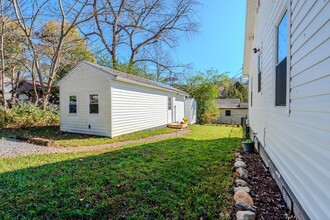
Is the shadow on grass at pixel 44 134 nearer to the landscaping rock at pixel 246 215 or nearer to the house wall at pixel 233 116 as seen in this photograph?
the landscaping rock at pixel 246 215

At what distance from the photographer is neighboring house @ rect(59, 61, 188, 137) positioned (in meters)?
9.51

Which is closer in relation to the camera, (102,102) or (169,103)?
(102,102)

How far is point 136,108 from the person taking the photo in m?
11.3

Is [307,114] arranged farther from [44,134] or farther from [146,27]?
[146,27]

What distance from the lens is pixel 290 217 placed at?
8.34 feet

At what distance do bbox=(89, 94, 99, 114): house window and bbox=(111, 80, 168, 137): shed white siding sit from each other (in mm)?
1037

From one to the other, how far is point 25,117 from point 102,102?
5.90 m

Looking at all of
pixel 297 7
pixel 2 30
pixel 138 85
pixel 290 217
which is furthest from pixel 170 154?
pixel 2 30

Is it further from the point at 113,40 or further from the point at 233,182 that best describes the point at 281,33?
the point at 113,40

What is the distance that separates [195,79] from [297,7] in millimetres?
21453

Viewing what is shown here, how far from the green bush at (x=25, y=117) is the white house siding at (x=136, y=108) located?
19.6 ft

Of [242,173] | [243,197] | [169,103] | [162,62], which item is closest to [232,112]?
[162,62]

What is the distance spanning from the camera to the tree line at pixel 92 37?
14234 millimetres

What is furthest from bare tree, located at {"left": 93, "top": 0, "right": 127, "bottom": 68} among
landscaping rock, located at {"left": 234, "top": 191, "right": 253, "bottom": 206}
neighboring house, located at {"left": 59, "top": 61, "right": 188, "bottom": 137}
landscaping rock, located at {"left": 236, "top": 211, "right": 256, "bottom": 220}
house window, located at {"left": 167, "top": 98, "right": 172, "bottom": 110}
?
landscaping rock, located at {"left": 236, "top": 211, "right": 256, "bottom": 220}
